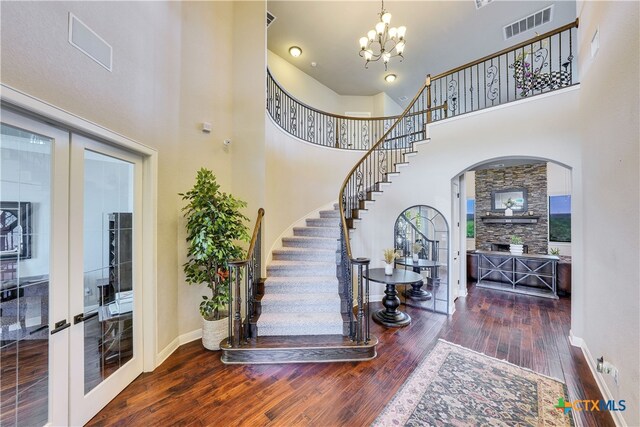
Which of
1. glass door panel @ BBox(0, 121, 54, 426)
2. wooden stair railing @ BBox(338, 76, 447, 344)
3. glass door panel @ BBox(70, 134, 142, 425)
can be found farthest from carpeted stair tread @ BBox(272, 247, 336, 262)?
glass door panel @ BBox(0, 121, 54, 426)

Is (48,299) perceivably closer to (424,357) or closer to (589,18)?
(424,357)

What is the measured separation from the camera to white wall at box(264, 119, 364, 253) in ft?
14.2

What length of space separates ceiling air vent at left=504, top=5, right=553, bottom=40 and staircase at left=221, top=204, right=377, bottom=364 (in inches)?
237

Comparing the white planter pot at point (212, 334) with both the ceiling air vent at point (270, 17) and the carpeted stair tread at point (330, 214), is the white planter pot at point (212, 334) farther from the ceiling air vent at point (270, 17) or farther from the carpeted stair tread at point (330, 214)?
the ceiling air vent at point (270, 17)

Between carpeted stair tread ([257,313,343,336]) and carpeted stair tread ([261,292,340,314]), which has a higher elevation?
carpeted stair tread ([261,292,340,314])

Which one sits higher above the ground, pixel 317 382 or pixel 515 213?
pixel 515 213

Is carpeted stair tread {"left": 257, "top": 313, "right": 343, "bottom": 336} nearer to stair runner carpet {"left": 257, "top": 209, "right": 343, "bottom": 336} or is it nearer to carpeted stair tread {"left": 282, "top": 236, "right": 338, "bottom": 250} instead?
stair runner carpet {"left": 257, "top": 209, "right": 343, "bottom": 336}

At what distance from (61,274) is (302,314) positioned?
7.93 feet

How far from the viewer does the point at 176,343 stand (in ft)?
10.0

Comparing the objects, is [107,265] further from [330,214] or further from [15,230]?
[330,214]

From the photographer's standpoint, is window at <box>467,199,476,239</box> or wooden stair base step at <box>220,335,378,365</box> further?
window at <box>467,199,476,239</box>

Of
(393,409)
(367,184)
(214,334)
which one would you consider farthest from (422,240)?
(214,334)

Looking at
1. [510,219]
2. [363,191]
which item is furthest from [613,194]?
[510,219]

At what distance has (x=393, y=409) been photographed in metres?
2.11
